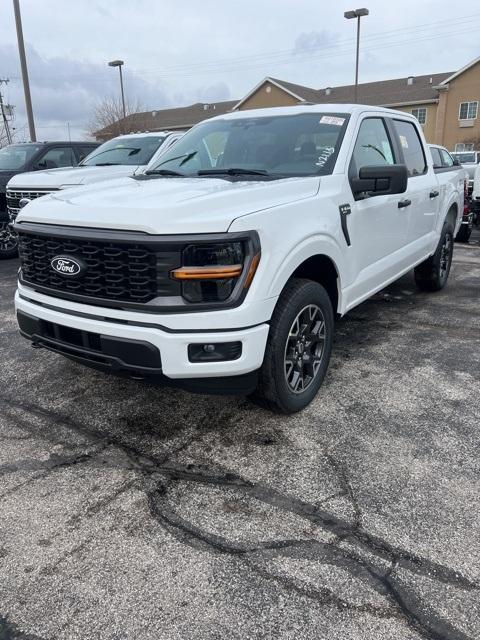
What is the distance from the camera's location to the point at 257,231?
2641 millimetres

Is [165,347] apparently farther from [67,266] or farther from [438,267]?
[438,267]

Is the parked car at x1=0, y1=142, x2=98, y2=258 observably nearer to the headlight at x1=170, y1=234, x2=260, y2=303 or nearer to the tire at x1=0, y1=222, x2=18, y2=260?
the tire at x1=0, y1=222, x2=18, y2=260

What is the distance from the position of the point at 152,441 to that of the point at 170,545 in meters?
A: 0.91

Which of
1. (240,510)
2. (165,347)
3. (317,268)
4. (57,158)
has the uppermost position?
(57,158)

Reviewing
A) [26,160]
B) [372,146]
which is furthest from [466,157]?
[372,146]

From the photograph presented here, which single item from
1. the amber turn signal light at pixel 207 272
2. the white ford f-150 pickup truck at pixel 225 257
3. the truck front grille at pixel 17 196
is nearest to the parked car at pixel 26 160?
the truck front grille at pixel 17 196

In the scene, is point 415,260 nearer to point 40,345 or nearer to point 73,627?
point 40,345

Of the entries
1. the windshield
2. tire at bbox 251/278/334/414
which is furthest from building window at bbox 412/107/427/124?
tire at bbox 251/278/334/414

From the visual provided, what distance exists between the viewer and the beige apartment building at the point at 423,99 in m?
37.1

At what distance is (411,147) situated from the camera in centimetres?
507

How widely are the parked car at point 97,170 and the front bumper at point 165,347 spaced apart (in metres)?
4.39

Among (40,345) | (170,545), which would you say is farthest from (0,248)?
(170,545)

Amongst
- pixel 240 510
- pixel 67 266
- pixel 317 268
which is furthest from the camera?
pixel 317 268

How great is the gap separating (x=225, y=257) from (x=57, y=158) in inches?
316
